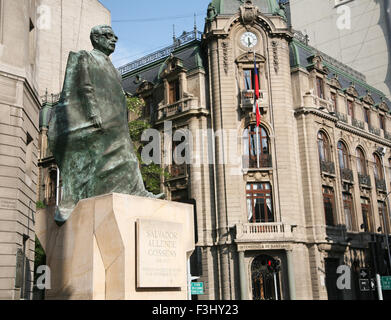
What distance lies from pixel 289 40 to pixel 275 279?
17957 millimetres

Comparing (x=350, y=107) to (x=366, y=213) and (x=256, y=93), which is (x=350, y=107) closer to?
(x=366, y=213)

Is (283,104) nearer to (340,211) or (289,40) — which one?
(289,40)

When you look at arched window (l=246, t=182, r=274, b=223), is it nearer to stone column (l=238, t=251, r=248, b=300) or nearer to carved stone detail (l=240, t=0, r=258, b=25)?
stone column (l=238, t=251, r=248, b=300)

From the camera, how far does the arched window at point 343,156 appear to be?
41888 millimetres

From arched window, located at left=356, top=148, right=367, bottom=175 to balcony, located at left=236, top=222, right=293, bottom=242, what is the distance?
1376 centimetres

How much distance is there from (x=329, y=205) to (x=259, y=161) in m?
7.05

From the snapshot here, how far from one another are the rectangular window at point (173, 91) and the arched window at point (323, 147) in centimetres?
1165

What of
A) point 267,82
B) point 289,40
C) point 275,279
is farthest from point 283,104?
point 275,279

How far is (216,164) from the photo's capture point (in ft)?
118

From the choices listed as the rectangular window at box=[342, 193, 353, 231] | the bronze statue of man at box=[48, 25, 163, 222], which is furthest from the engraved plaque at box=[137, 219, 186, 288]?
the rectangular window at box=[342, 193, 353, 231]

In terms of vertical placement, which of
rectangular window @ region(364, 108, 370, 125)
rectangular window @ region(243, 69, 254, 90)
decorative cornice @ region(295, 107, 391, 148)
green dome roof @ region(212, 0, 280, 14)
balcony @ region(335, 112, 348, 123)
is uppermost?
green dome roof @ region(212, 0, 280, 14)

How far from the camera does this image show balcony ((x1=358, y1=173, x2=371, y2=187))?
4353 centimetres

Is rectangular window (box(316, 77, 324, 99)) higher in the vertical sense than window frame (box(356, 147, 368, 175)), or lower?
higher
